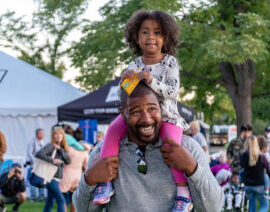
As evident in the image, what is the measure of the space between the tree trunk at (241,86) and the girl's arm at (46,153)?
11.9m

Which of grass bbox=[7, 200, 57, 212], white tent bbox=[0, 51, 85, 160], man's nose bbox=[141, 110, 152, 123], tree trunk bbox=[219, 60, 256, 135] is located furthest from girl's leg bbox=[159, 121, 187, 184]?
tree trunk bbox=[219, 60, 256, 135]

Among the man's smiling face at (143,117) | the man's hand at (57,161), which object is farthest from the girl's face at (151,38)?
the man's hand at (57,161)

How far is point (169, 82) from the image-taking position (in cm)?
315

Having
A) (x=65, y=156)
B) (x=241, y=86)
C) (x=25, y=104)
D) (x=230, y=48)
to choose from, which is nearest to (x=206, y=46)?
(x=230, y=48)

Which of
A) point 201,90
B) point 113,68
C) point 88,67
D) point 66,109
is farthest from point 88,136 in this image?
point 201,90

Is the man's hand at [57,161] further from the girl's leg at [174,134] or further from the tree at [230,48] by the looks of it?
the tree at [230,48]

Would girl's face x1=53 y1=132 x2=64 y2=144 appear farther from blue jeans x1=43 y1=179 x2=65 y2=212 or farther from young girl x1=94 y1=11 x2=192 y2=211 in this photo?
young girl x1=94 y1=11 x2=192 y2=211

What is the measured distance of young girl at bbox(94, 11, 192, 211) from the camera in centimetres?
275

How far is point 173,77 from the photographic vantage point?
3.18m

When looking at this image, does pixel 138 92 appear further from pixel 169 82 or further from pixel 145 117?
pixel 169 82

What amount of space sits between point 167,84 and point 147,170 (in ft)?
2.20

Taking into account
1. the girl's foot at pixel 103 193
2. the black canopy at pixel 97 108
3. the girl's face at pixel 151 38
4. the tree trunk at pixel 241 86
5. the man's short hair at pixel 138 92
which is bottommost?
the girl's foot at pixel 103 193

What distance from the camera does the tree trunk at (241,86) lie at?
2014 cm

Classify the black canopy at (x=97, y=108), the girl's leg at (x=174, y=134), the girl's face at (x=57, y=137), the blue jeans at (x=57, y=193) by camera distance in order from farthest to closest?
the black canopy at (x=97, y=108)
the girl's face at (x=57, y=137)
the blue jeans at (x=57, y=193)
the girl's leg at (x=174, y=134)
